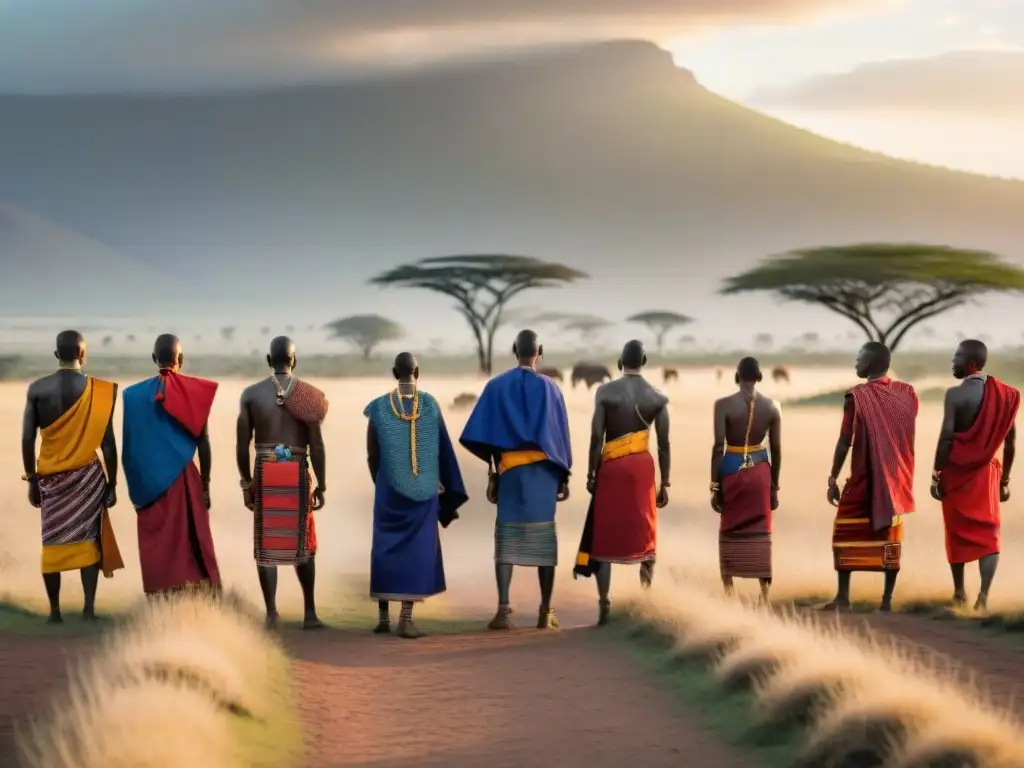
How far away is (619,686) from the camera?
806 centimetres

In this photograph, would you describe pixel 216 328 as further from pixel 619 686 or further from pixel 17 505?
pixel 619 686

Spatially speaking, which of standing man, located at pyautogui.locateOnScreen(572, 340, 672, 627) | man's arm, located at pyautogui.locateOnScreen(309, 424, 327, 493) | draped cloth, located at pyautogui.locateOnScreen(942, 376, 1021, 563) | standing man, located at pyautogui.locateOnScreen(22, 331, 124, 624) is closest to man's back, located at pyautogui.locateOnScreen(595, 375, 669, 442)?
standing man, located at pyautogui.locateOnScreen(572, 340, 672, 627)

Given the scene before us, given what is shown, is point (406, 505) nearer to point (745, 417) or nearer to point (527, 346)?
point (527, 346)

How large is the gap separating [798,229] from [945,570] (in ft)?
310

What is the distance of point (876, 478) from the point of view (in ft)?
32.9

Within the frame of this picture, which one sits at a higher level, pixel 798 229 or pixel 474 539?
pixel 798 229

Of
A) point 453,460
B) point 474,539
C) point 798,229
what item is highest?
point 798,229

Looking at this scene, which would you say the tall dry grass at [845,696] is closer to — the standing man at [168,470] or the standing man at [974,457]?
the standing man at [974,457]

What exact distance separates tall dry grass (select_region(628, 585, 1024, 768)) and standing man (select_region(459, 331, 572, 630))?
1.31m

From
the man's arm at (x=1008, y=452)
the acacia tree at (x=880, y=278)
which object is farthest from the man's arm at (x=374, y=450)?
the acacia tree at (x=880, y=278)

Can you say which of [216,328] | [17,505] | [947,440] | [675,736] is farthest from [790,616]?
[216,328]

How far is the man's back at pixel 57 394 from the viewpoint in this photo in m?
9.75

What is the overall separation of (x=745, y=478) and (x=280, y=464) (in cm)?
296

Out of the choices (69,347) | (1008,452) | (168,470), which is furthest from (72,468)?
(1008,452)
